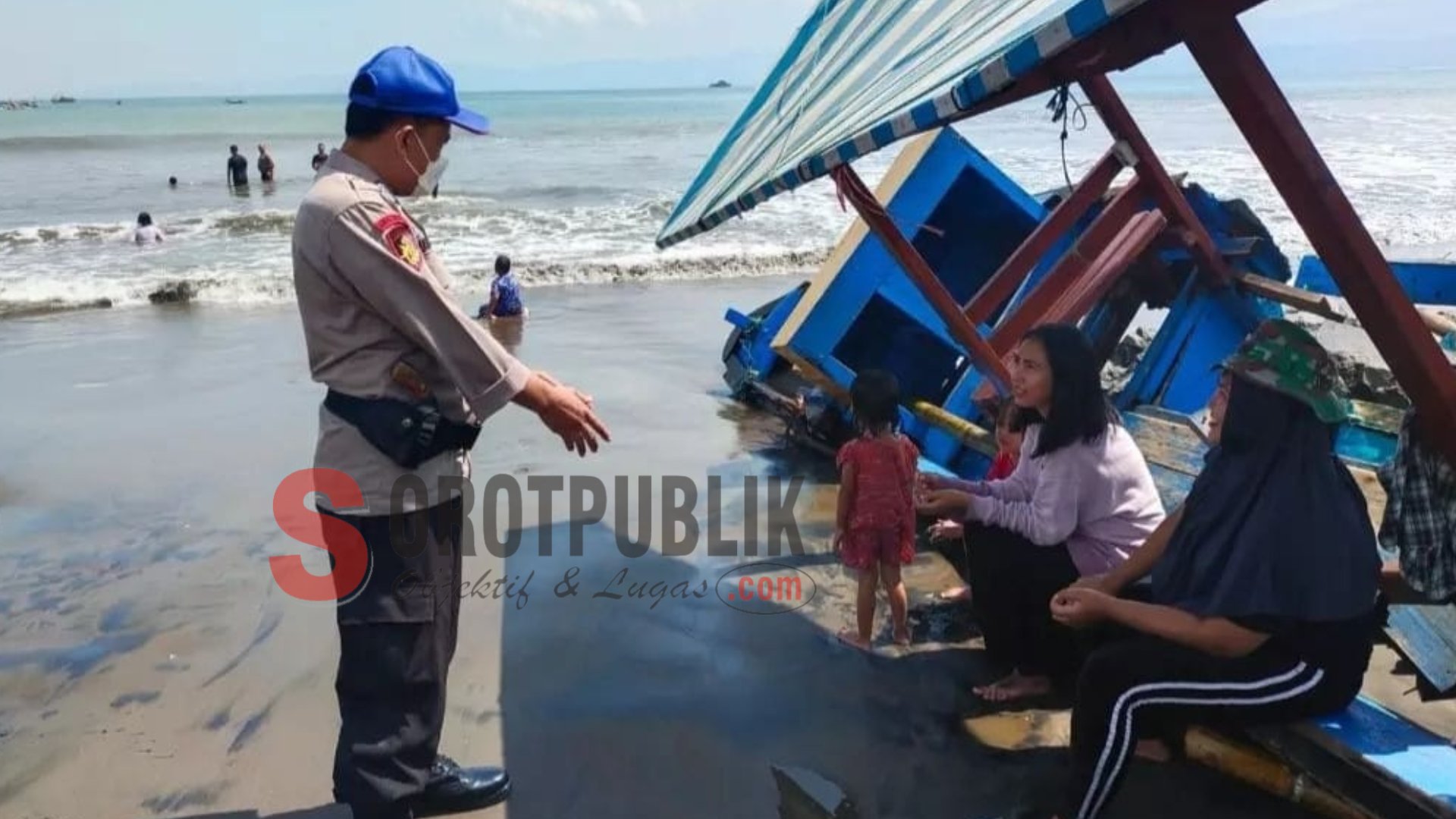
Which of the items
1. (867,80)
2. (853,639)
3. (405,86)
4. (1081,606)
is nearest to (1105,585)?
(1081,606)

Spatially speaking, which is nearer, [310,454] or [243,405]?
[310,454]

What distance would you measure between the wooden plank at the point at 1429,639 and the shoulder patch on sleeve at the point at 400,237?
9.64 ft

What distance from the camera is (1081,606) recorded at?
2.97 m

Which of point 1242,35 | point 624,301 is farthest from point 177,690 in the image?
point 624,301

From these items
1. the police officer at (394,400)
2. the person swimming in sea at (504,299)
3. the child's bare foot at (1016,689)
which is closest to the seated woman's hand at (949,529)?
the child's bare foot at (1016,689)

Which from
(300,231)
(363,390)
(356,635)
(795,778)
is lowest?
(795,778)

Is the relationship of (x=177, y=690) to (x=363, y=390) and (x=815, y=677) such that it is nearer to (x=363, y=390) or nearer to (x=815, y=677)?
(x=363, y=390)

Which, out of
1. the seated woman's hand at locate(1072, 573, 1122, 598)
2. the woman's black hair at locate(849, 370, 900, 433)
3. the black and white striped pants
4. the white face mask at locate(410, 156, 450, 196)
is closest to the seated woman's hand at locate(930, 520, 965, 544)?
the woman's black hair at locate(849, 370, 900, 433)

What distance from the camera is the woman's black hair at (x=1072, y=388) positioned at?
3.43 m

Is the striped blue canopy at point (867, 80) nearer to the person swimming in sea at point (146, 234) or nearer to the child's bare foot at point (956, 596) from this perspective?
the child's bare foot at point (956, 596)

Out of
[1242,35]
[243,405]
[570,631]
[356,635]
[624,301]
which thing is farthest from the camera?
[624,301]

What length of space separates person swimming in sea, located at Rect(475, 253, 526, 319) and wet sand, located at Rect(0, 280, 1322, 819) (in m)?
3.76

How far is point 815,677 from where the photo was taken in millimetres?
3951

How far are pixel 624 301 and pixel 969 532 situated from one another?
28.8ft
